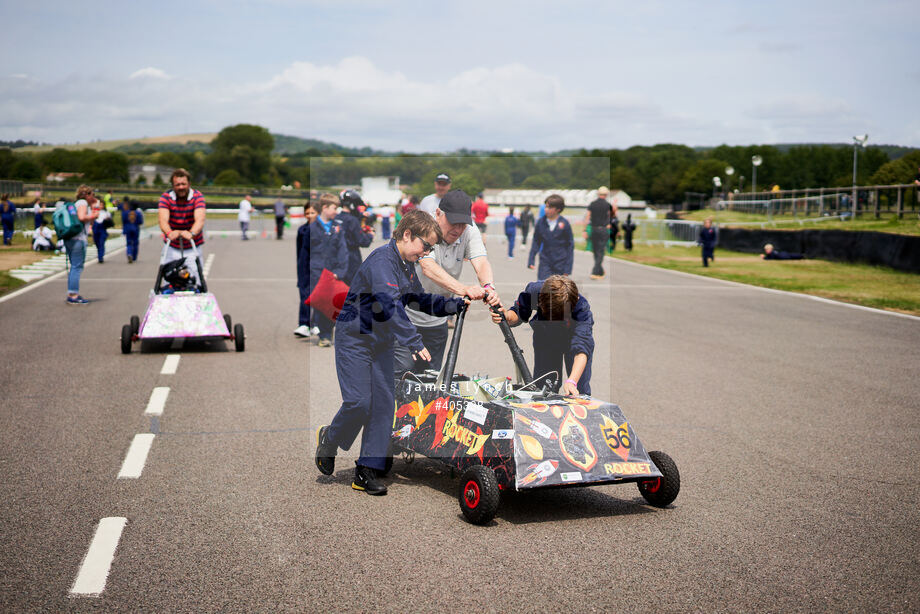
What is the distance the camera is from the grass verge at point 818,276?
1950cm

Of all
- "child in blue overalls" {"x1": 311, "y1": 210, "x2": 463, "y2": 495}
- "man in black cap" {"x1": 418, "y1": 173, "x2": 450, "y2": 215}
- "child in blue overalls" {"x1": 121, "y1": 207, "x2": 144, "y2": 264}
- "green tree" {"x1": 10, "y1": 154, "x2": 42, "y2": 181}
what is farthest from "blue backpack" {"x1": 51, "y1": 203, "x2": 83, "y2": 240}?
"green tree" {"x1": 10, "y1": 154, "x2": 42, "y2": 181}

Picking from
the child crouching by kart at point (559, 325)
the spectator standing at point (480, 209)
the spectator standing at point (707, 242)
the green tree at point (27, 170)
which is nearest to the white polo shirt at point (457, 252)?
the child crouching by kart at point (559, 325)

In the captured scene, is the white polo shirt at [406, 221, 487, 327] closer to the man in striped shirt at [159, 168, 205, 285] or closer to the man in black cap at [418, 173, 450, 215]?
the man in black cap at [418, 173, 450, 215]

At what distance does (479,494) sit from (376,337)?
4.23 ft

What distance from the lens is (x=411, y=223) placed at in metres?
5.88

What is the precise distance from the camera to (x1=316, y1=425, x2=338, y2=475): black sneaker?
20.4 ft

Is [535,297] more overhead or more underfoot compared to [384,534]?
more overhead

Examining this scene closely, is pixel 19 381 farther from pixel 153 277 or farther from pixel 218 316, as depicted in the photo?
pixel 153 277

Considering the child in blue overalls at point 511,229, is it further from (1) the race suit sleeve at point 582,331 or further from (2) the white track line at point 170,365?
(1) the race suit sleeve at point 582,331

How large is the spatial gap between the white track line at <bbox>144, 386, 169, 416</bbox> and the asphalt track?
0.30ft

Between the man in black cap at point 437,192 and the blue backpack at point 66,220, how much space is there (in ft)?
A: 28.8

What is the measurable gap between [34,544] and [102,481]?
124cm

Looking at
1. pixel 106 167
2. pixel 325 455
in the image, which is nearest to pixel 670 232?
pixel 325 455

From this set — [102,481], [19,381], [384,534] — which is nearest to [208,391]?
[19,381]
